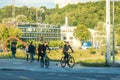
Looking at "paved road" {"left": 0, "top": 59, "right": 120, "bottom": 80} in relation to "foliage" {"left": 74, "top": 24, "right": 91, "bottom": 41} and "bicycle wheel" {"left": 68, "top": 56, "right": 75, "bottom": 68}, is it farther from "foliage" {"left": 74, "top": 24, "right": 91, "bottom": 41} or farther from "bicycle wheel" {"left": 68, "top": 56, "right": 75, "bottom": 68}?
"foliage" {"left": 74, "top": 24, "right": 91, "bottom": 41}

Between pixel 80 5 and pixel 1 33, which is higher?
pixel 80 5

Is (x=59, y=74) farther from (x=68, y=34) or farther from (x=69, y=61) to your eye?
(x=68, y=34)

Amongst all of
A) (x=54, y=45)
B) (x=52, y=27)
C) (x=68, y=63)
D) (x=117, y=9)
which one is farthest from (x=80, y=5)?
(x=68, y=63)

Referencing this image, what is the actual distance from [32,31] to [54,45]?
3118 centimetres

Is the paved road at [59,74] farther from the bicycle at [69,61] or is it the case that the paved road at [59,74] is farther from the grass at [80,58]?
the grass at [80,58]

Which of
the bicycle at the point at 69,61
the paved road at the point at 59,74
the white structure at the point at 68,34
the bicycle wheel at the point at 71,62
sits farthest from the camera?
the white structure at the point at 68,34

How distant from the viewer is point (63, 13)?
601 ft

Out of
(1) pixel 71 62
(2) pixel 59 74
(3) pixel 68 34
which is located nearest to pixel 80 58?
(1) pixel 71 62

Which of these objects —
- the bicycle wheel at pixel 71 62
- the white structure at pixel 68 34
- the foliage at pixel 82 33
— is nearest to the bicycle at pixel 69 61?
the bicycle wheel at pixel 71 62

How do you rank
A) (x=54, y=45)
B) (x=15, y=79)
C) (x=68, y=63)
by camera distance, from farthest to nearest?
(x=54, y=45) < (x=68, y=63) < (x=15, y=79)

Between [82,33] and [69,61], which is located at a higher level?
[82,33]

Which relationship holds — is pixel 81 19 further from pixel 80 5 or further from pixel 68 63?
pixel 68 63

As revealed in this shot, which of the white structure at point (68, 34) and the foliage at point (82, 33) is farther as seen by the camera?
the white structure at point (68, 34)

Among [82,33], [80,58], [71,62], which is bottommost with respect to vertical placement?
[80,58]
